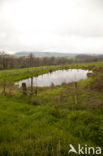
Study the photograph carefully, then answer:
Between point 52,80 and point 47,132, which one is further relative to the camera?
point 52,80

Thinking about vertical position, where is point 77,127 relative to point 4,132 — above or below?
below

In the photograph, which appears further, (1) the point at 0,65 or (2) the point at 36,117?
(1) the point at 0,65

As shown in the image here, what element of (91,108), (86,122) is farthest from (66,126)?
(91,108)

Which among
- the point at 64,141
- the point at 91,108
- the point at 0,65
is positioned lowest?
the point at 91,108

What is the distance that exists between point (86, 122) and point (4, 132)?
530 cm

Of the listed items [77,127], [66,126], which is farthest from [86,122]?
[66,126]

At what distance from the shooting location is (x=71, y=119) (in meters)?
7.48

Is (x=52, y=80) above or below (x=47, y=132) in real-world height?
above

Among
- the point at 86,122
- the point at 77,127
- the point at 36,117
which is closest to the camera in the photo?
the point at 77,127

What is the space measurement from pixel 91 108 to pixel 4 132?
26.7 feet

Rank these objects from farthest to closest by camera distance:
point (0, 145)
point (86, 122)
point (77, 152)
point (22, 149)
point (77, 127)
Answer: point (86, 122), point (77, 127), point (0, 145), point (77, 152), point (22, 149)

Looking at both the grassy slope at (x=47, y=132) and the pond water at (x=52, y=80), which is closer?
the grassy slope at (x=47, y=132)

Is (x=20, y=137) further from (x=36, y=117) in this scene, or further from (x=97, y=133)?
(x=97, y=133)

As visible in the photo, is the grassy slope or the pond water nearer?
the grassy slope
